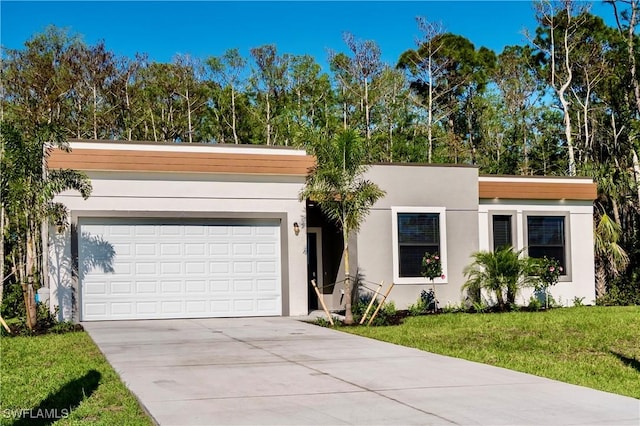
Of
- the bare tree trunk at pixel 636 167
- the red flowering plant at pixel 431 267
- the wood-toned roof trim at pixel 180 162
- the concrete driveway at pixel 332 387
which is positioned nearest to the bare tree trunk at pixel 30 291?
the wood-toned roof trim at pixel 180 162

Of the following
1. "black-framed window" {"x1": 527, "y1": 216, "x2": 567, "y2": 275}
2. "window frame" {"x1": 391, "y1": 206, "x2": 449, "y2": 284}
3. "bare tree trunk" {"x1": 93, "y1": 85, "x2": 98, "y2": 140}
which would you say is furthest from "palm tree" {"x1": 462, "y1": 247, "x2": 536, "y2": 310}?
"bare tree trunk" {"x1": 93, "y1": 85, "x2": 98, "y2": 140}

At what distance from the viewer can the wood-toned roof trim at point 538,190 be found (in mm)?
19766

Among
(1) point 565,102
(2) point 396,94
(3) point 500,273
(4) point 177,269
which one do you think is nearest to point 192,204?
(4) point 177,269

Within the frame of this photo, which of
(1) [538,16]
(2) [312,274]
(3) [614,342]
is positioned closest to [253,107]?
(1) [538,16]

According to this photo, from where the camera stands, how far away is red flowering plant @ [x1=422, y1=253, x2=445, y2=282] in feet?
59.0

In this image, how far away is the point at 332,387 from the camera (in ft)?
27.4

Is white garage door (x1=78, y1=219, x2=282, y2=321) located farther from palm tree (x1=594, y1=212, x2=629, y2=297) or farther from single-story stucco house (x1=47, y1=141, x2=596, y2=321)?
palm tree (x1=594, y1=212, x2=629, y2=297)

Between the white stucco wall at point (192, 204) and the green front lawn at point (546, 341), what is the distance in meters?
3.02

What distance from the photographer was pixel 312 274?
64.0 feet

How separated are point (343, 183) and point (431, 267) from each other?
3.87m

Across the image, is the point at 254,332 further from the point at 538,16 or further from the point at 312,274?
the point at 538,16

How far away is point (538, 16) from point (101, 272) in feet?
82.9

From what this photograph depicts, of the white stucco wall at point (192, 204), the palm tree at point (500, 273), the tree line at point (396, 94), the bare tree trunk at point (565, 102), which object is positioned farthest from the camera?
the bare tree trunk at point (565, 102)

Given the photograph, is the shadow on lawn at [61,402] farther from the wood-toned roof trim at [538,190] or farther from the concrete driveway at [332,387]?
the wood-toned roof trim at [538,190]
